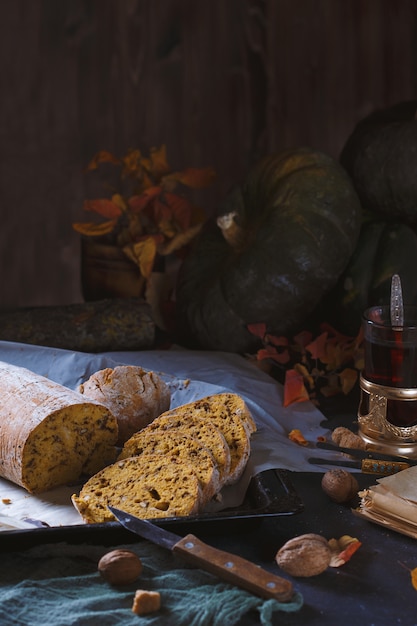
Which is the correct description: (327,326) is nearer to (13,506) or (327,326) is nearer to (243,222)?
(243,222)

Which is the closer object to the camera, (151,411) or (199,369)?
(151,411)

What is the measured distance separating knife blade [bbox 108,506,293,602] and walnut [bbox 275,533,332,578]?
2.9 inches

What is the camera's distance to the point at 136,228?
2639 mm

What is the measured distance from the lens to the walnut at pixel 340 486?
60.2 inches

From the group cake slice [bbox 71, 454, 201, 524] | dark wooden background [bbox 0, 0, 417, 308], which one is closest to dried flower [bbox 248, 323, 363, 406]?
cake slice [bbox 71, 454, 201, 524]

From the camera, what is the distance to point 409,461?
1.71 meters

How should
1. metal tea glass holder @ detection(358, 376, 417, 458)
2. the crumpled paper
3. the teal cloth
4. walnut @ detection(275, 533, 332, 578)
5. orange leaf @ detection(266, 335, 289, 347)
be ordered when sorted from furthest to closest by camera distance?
orange leaf @ detection(266, 335, 289, 347) → metal tea glass holder @ detection(358, 376, 417, 458) → the crumpled paper → walnut @ detection(275, 533, 332, 578) → the teal cloth

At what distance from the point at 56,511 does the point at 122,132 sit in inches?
74.1

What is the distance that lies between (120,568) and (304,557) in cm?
27

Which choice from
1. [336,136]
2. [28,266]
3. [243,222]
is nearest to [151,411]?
[243,222]

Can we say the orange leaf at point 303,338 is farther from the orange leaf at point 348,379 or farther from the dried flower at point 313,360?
the orange leaf at point 348,379

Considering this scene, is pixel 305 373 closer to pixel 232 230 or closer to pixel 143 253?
pixel 232 230

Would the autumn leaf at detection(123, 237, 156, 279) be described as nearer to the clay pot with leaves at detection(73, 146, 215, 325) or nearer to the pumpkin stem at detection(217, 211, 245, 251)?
the clay pot with leaves at detection(73, 146, 215, 325)

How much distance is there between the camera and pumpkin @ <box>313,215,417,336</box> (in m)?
2.32
